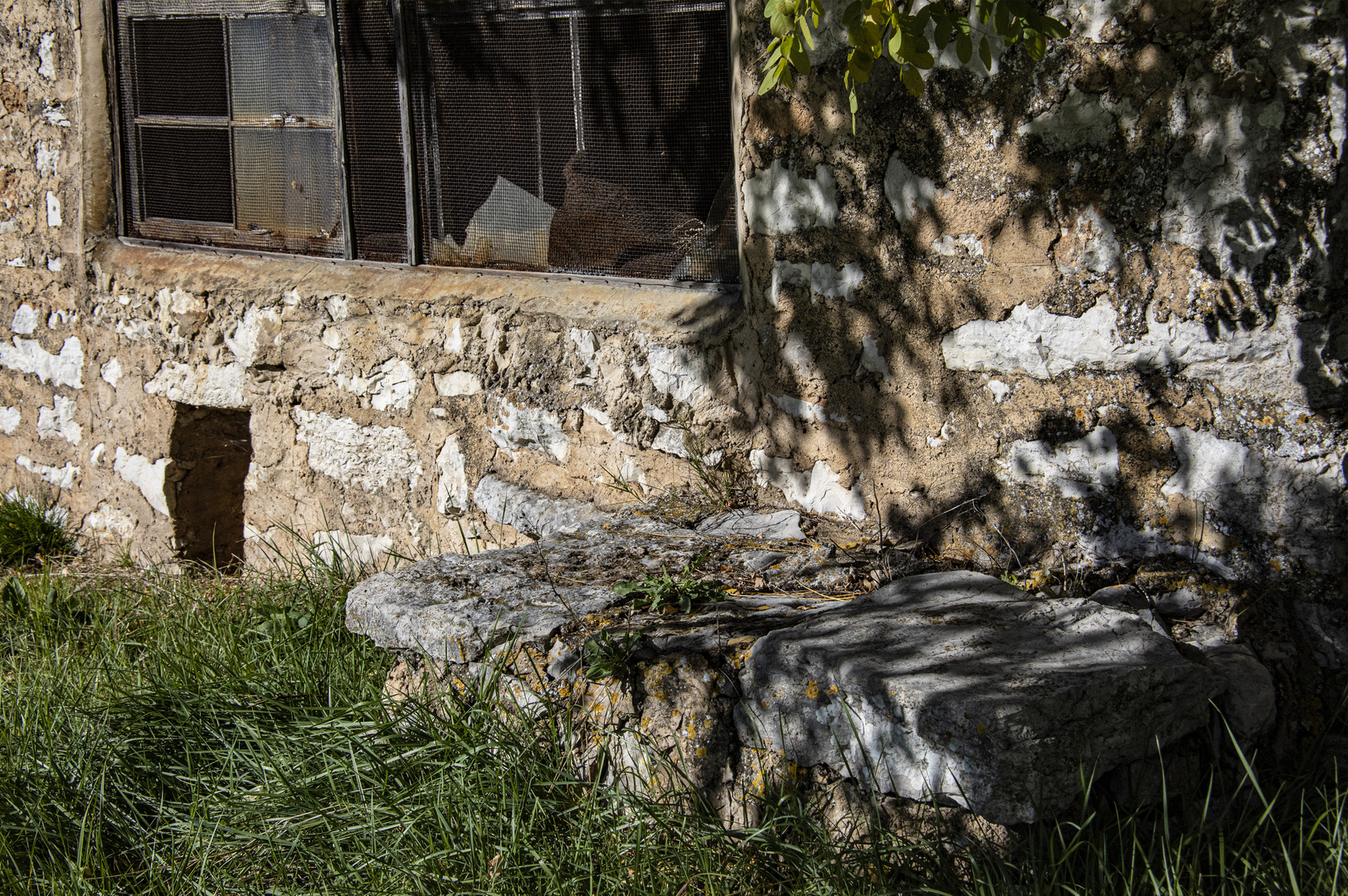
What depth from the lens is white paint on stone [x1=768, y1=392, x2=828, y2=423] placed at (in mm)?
2477

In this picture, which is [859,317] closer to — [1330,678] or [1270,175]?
[1270,175]

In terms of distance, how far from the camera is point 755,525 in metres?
2.54

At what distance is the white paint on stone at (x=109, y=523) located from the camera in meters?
3.89

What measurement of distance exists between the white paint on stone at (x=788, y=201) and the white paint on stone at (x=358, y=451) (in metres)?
1.37

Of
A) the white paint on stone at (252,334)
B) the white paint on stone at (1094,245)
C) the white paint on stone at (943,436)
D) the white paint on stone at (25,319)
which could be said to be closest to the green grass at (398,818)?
the white paint on stone at (943,436)

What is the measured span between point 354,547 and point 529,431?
2.79 ft

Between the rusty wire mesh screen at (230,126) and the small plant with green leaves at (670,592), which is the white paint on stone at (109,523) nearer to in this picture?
the rusty wire mesh screen at (230,126)

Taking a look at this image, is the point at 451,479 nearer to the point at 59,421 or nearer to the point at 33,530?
the point at 59,421

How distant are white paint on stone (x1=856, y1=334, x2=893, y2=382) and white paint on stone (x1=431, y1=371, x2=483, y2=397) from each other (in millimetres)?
1211

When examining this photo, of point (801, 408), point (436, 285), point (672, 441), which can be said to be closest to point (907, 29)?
point (801, 408)

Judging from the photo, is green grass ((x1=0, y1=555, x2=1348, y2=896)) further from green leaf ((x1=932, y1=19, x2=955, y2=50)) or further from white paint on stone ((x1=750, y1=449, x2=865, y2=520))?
green leaf ((x1=932, y1=19, x2=955, y2=50))

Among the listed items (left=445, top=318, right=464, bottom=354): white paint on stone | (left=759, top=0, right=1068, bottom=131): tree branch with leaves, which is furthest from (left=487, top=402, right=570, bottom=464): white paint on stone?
(left=759, top=0, right=1068, bottom=131): tree branch with leaves

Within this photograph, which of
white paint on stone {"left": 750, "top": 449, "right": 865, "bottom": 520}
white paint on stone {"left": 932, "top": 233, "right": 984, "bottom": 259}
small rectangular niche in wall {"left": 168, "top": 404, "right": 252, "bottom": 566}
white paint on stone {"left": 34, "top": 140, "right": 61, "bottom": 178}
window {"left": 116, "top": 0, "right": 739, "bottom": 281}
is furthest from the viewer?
white paint on stone {"left": 34, "top": 140, "right": 61, "bottom": 178}

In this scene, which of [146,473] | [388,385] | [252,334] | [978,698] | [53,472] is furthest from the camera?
[53,472]
